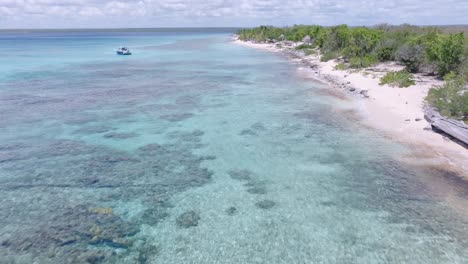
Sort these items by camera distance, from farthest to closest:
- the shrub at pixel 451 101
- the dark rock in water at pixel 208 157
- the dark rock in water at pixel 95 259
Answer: the shrub at pixel 451 101 → the dark rock in water at pixel 208 157 → the dark rock in water at pixel 95 259

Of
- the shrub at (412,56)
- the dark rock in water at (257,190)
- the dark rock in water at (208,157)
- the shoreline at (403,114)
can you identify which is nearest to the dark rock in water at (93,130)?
the dark rock in water at (208,157)

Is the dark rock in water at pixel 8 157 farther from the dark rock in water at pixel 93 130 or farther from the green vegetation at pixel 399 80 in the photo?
the green vegetation at pixel 399 80

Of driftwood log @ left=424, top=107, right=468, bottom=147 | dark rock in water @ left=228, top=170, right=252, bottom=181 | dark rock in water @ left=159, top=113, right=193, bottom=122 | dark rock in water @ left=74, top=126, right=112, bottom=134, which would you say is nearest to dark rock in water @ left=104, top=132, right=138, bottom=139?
dark rock in water @ left=74, top=126, right=112, bottom=134

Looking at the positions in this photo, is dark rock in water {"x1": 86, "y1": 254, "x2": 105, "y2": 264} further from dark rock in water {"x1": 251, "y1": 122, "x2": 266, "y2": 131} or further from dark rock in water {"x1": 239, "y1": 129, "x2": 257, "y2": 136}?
dark rock in water {"x1": 251, "y1": 122, "x2": 266, "y2": 131}

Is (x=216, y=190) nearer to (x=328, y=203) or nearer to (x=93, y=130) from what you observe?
(x=328, y=203)

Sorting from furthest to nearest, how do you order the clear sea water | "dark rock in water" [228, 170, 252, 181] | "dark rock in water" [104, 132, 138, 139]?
"dark rock in water" [104, 132, 138, 139], "dark rock in water" [228, 170, 252, 181], the clear sea water

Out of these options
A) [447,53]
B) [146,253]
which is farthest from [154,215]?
[447,53]

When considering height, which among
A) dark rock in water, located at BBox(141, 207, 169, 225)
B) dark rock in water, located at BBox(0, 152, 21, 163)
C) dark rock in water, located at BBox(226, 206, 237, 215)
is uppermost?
dark rock in water, located at BBox(0, 152, 21, 163)
